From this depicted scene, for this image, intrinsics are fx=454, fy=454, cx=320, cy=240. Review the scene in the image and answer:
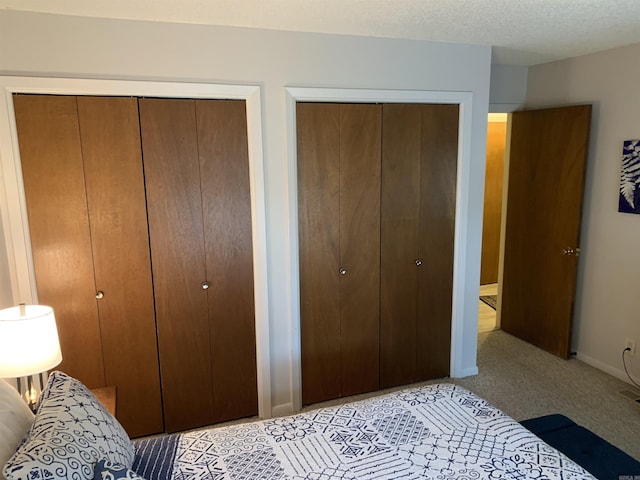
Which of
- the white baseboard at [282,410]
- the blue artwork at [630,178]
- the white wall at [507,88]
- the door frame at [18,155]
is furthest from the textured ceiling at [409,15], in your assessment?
the white baseboard at [282,410]

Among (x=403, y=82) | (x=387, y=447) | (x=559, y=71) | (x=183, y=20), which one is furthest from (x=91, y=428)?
(x=559, y=71)

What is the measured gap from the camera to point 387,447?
1.69m

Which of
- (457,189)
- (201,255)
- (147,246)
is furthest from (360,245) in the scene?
(147,246)

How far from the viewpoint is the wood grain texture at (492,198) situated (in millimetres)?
5512

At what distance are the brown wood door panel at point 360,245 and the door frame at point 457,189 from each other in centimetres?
10

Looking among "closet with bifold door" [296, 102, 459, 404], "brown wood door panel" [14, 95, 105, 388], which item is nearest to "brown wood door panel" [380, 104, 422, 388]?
"closet with bifold door" [296, 102, 459, 404]

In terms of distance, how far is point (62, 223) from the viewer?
240 centimetres

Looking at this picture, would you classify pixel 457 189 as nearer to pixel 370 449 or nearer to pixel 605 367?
pixel 605 367

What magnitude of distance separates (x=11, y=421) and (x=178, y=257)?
127 cm

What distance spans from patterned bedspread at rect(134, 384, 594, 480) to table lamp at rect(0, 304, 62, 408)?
1.76 feet

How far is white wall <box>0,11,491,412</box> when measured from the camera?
2254mm

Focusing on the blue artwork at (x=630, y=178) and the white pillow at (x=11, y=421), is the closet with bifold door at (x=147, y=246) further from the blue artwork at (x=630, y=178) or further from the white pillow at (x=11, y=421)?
the blue artwork at (x=630, y=178)

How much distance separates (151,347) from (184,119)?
1.32m

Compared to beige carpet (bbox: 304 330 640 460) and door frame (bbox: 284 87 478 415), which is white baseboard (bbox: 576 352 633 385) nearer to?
beige carpet (bbox: 304 330 640 460)
